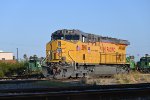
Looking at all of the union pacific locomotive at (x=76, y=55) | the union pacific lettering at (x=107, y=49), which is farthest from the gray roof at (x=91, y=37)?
the union pacific lettering at (x=107, y=49)

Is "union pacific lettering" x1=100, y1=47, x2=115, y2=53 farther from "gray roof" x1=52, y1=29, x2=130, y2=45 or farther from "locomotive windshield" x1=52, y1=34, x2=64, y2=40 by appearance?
"locomotive windshield" x1=52, y1=34, x2=64, y2=40

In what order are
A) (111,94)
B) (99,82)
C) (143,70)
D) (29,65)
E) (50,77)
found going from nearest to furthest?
(111,94) < (99,82) < (50,77) < (29,65) < (143,70)

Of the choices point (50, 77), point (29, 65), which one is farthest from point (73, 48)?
point (29, 65)

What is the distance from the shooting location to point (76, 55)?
25.0 metres

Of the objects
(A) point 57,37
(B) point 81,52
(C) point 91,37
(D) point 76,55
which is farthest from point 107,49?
(A) point 57,37

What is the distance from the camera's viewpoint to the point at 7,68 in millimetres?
35156

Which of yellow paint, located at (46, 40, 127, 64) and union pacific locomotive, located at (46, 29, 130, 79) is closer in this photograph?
union pacific locomotive, located at (46, 29, 130, 79)

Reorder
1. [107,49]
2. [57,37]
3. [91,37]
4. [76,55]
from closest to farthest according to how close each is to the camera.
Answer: [76,55]
[57,37]
[91,37]
[107,49]

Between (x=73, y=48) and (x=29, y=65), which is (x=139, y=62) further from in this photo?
(x=73, y=48)

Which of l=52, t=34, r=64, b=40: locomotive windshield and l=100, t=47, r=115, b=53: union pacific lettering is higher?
l=52, t=34, r=64, b=40: locomotive windshield

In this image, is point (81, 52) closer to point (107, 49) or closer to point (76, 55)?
point (76, 55)

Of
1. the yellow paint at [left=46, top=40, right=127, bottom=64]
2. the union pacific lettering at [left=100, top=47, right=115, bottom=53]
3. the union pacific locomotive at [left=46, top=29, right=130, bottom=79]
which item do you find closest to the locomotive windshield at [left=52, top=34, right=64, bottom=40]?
the union pacific locomotive at [left=46, top=29, right=130, bottom=79]

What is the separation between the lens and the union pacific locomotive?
78.9ft

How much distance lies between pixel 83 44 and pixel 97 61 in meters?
2.08
